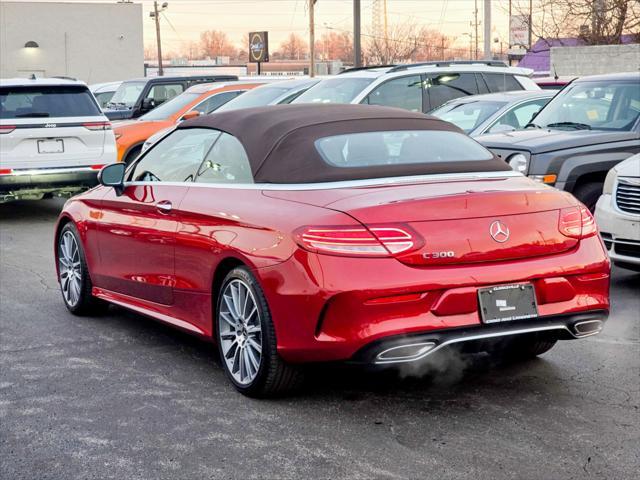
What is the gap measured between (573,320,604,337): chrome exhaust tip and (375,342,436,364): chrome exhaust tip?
2.84 ft

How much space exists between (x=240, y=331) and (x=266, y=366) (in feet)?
1.23

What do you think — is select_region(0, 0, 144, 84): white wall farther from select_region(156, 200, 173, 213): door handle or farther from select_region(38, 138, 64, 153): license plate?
select_region(156, 200, 173, 213): door handle

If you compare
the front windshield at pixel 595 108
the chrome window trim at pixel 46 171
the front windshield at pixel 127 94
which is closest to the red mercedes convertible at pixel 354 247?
the front windshield at pixel 595 108

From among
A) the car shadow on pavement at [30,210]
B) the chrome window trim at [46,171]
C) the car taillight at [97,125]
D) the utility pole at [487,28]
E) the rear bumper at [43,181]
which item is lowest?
the car shadow on pavement at [30,210]

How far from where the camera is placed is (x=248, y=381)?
565 cm

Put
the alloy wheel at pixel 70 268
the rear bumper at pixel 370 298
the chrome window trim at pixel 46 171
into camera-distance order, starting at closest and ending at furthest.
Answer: the rear bumper at pixel 370 298 < the alloy wheel at pixel 70 268 < the chrome window trim at pixel 46 171

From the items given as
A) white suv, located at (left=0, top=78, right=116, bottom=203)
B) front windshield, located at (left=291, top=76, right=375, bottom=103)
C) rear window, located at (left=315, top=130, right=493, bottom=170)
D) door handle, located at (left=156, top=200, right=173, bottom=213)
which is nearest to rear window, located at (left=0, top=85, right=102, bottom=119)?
white suv, located at (left=0, top=78, right=116, bottom=203)

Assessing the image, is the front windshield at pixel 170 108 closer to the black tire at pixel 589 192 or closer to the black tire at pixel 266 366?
the black tire at pixel 589 192

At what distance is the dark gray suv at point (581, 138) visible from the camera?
388 inches

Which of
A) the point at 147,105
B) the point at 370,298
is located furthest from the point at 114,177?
the point at 147,105

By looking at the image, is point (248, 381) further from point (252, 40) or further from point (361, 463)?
point (252, 40)

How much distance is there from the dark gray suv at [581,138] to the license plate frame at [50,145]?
227 inches

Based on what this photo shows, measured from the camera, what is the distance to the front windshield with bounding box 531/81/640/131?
35.1 ft

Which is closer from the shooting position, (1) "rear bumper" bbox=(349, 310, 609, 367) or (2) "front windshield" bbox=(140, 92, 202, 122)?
(1) "rear bumper" bbox=(349, 310, 609, 367)
